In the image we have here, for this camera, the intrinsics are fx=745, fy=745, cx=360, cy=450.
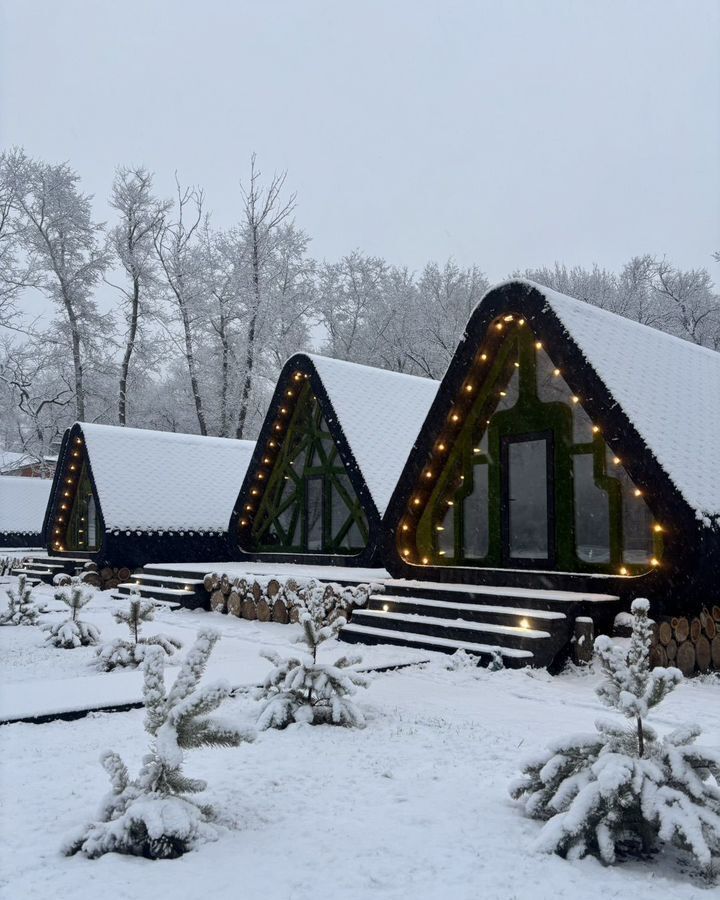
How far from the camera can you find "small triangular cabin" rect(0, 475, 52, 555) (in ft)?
100

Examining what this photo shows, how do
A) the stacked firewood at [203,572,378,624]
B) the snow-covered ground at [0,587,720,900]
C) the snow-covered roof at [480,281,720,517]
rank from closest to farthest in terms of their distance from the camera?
1. the snow-covered ground at [0,587,720,900]
2. the snow-covered roof at [480,281,720,517]
3. the stacked firewood at [203,572,378,624]

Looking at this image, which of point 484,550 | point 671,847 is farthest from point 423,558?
point 671,847

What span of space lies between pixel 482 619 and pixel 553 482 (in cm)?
254

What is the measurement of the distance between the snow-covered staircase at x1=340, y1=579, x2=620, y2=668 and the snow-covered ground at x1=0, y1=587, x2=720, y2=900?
1.91 ft

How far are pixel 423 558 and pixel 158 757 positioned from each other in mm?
8771

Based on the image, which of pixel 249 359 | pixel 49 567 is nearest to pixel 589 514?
pixel 49 567

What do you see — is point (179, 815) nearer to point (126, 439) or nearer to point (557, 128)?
point (126, 439)

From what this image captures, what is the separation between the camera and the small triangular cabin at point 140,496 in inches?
721

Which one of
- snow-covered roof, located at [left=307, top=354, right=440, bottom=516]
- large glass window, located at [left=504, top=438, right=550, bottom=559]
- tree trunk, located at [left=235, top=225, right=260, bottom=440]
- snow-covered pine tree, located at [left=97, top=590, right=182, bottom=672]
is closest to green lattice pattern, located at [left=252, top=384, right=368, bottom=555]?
snow-covered roof, located at [left=307, top=354, right=440, bottom=516]

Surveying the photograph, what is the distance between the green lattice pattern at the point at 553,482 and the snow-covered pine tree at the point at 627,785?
5534 mm

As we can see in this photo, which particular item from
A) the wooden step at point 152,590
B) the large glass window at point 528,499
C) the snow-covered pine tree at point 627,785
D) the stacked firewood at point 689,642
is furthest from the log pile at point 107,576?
the snow-covered pine tree at point 627,785

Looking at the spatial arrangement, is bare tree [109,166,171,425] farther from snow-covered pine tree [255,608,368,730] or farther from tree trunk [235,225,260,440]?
snow-covered pine tree [255,608,368,730]

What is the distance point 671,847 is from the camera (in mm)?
3951

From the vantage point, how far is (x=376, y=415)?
16125mm
